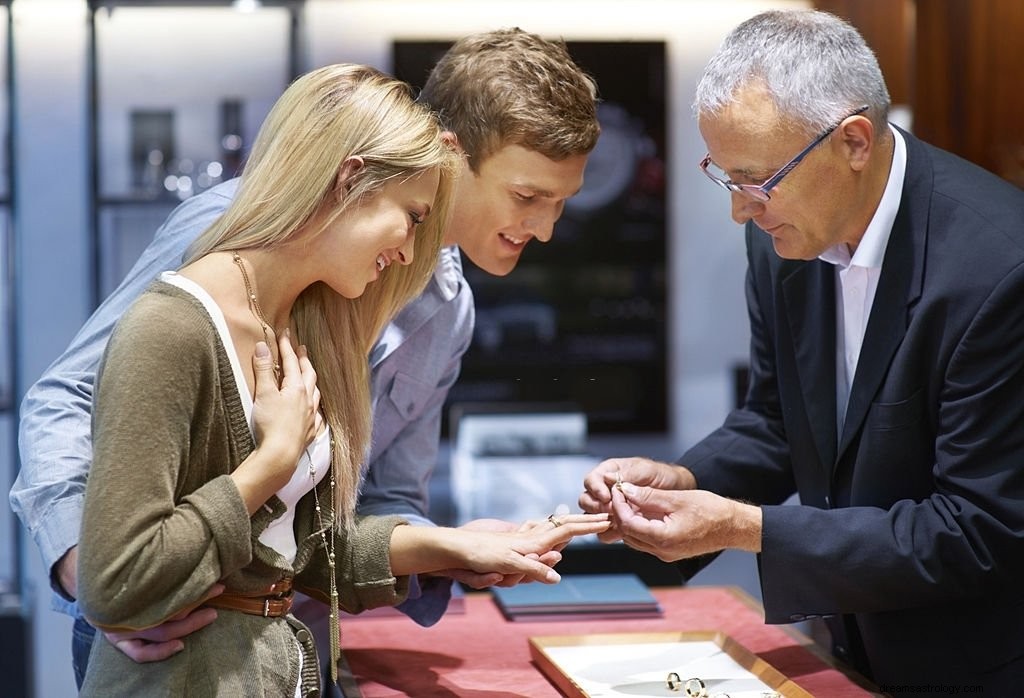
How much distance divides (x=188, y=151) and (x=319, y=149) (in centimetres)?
328

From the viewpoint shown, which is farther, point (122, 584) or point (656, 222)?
point (656, 222)

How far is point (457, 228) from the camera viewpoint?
7.62ft

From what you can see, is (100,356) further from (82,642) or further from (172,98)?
(172,98)

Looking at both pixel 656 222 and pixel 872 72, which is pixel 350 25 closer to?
pixel 656 222

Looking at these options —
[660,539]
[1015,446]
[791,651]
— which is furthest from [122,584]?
[1015,446]

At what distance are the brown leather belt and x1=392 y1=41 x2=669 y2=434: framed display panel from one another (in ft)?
10.7

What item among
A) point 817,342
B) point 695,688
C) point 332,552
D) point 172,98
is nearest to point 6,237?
point 172,98

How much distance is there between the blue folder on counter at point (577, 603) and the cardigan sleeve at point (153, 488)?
925mm

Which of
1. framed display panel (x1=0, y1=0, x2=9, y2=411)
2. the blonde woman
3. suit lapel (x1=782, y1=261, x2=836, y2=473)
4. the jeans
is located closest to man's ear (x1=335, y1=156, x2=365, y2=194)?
the blonde woman

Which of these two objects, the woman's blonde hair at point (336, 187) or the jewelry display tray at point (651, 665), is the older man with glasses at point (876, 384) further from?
the woman's blonde hair at point (336, 187)

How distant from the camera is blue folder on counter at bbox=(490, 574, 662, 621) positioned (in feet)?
8.07

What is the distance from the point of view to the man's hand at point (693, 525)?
6.73 ft

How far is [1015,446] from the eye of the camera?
203cm

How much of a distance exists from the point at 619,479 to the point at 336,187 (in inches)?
29.0
